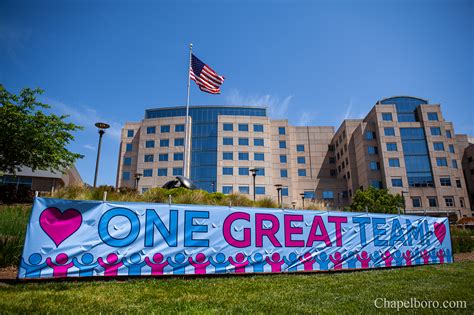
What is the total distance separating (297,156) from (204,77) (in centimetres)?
4430

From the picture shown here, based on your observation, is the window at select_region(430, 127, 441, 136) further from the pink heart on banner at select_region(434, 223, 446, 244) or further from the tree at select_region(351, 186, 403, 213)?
the pink heart on banner at select_region(434, 223, 446, 244)

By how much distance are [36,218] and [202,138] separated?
51.7 metres

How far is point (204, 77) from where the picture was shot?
23781mm

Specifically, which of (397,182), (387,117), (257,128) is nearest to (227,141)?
(257,128)

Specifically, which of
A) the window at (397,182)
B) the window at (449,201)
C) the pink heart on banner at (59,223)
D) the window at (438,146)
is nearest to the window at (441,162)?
the window at (438,146)

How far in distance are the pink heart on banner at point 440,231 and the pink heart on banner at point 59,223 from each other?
42.2ft

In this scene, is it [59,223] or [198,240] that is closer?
[59,223]

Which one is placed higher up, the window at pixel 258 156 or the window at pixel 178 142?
the window at pixel 178 142

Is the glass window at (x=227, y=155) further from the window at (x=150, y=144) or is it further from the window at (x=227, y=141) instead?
the window at (x=150, y=144)

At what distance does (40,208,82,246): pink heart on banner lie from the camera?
620cm

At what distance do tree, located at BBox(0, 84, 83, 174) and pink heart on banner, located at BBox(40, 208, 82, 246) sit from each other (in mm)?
17051

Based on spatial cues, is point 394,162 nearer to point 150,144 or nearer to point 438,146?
point 438,146

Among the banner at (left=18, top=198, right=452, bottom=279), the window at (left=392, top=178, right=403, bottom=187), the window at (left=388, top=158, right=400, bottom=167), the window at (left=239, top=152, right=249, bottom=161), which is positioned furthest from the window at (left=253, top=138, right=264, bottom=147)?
the banner at (left=18, top=198, right=452, bottom=279)

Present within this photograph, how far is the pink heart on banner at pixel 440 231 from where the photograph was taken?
10.8 m
